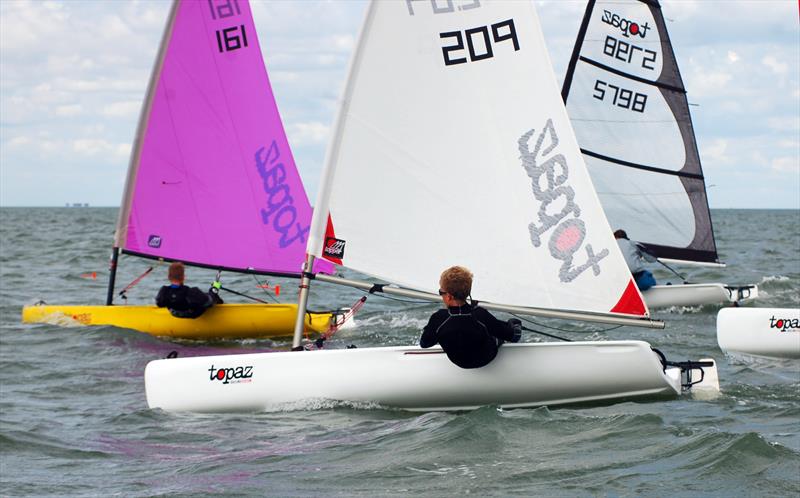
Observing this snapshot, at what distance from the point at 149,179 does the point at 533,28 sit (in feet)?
20.7

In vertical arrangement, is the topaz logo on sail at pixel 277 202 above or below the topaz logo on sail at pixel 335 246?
above

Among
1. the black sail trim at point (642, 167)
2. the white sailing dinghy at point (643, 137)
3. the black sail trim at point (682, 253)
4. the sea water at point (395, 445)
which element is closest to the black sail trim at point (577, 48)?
the white sailing dinghy at point (643, 137)

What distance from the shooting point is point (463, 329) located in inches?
291

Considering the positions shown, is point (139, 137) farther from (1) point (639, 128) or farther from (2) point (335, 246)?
(1) point (639, 128)

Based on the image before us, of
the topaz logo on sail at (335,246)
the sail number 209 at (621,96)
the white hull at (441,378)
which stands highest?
the sail number 209 at (621,96)

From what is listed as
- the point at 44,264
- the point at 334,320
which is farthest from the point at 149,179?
the point at 44,264

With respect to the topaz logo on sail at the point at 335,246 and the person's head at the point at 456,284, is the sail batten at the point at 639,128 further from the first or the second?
the person's head at the point at 456,284

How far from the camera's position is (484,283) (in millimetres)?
8242

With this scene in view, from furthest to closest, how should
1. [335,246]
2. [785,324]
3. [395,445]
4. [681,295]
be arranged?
[681,295], [785,324], [335,246], [395,445]

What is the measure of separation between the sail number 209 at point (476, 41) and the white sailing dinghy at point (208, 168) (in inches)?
206

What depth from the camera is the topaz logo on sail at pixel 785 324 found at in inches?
428

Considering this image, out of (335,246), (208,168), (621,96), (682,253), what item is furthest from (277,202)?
(682,253)

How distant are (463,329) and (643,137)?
9.59m

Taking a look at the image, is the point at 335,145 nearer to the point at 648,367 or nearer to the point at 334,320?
the point at 648,367
